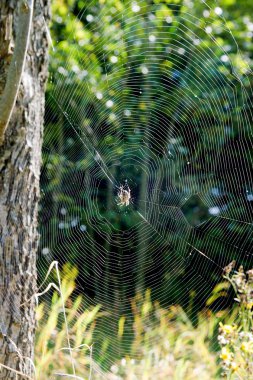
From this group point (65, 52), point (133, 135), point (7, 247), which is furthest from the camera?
point (65, 52)

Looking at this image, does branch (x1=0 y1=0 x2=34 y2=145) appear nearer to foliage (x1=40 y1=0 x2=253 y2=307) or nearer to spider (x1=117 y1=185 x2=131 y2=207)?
spider (x1=117 y1=185 x2=131 y2=207)

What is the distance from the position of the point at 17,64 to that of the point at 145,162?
3371 mm

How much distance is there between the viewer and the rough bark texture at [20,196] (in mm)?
2297

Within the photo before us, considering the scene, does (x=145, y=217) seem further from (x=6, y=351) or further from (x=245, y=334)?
(x=6, y=351)

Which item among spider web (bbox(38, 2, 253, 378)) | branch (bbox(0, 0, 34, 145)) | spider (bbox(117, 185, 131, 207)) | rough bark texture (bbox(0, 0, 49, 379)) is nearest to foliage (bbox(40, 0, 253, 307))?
spider web (bbox(38, 2, 253, 378))

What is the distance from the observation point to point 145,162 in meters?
5.36

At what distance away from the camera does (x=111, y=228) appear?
21.0 feet

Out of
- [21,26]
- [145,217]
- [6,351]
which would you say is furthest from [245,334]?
[145,217]

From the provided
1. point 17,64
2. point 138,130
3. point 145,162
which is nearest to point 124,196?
point 145,162

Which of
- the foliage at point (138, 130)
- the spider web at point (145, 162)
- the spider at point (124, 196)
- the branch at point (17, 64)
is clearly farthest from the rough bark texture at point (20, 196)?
the foliage at point (138, 130)

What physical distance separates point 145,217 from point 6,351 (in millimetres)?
3170

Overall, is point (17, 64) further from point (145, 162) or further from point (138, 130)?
point (138, 130)

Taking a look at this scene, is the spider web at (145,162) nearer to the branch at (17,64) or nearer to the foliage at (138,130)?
the foliage at (138,130)

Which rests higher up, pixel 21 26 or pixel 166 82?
pixel 166 82
